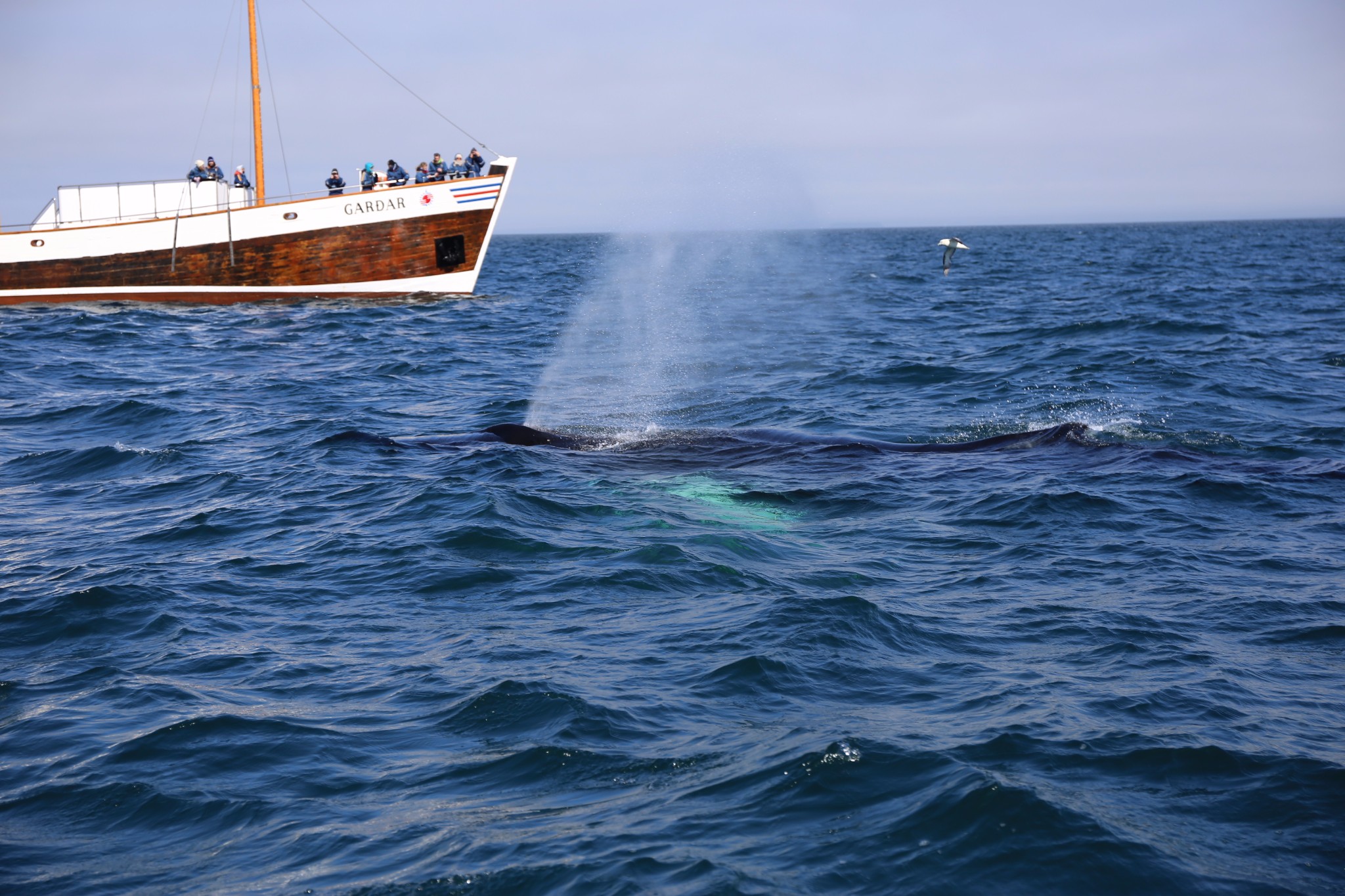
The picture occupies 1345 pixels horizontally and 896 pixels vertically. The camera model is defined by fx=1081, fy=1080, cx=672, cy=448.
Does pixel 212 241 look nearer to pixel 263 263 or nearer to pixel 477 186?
pixel 263 263

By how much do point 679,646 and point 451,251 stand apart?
36.3 meters

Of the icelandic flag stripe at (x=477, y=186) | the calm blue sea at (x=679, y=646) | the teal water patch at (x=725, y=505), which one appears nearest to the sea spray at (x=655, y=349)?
the calm blue sea at (x=679, y=646)

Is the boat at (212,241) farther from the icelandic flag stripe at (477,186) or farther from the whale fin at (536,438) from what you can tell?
the whale fin at (536,438)

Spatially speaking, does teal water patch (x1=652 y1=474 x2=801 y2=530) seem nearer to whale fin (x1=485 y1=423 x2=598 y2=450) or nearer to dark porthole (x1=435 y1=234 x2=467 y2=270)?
whale fin (x1=485 y1=423 x2=598 y2=450)

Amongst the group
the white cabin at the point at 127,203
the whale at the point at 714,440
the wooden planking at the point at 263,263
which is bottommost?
the whale at the point at 714,440

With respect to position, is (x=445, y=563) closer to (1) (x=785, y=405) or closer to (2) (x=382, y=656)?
(2) (x=382, y=656)

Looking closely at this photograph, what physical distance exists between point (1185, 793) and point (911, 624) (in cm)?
296

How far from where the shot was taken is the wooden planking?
129 feet

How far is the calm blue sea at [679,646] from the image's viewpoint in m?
5.79

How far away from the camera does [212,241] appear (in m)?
39.3

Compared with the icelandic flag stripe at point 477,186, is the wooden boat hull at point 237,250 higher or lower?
lower

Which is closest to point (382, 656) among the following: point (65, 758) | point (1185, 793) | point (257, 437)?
point (65, 758)

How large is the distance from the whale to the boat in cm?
2507

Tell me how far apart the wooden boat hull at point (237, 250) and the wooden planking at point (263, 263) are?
34 millimetres
